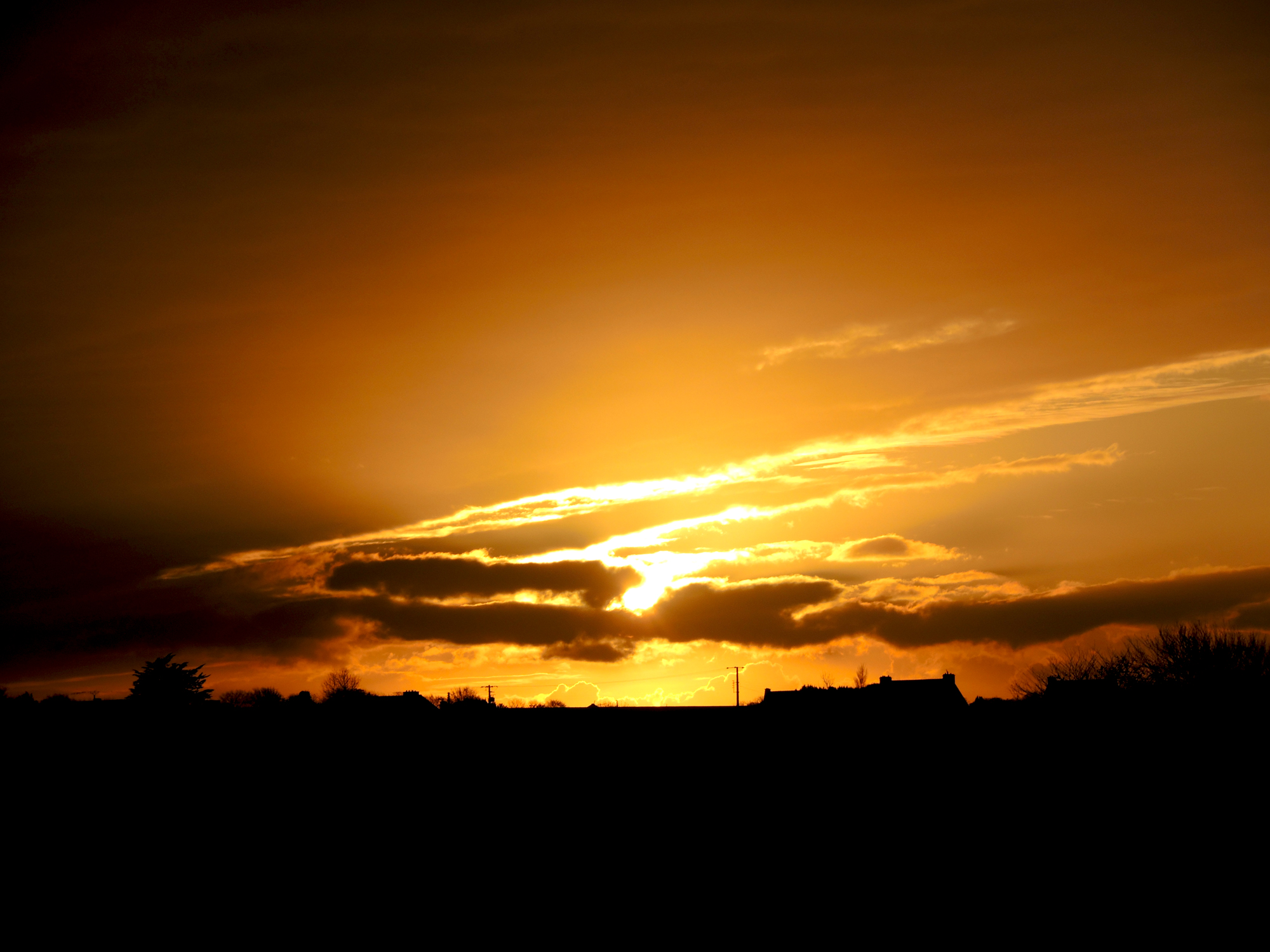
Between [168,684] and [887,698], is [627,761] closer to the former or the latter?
[887,698]

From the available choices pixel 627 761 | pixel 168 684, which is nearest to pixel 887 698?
pixel 627 761

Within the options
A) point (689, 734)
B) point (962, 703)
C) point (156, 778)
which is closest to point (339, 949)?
point (156, 778)

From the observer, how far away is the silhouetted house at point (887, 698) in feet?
154

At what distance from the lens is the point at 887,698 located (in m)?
54.4

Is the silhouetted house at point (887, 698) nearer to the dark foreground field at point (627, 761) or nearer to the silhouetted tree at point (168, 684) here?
the dark foreground field at point (627, 761)

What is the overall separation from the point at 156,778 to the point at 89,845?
3.54 m

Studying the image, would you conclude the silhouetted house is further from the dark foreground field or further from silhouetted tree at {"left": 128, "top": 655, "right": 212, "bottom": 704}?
silhouetted tree at {"left": 128, "top": 655, "right": 212, "bottom": 704}

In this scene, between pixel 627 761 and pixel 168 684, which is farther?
pixel 168 684

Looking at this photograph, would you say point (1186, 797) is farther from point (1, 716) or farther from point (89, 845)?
point (1, 716)

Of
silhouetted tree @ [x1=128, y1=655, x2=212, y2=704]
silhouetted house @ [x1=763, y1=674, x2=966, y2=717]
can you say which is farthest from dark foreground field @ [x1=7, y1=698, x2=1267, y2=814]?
silhouetted tree @ [x1=128, y1=655, x2=212, y2=704]

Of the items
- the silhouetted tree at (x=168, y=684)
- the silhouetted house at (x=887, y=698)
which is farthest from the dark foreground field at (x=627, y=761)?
the silhouetted tree at (x=168, y=684)

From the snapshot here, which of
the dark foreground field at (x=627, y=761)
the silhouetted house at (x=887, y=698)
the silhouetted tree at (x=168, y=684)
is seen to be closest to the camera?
the dark foreground field at (x=627, y=761)

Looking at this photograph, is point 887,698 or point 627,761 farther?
point 887,698

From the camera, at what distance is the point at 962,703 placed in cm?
5538
